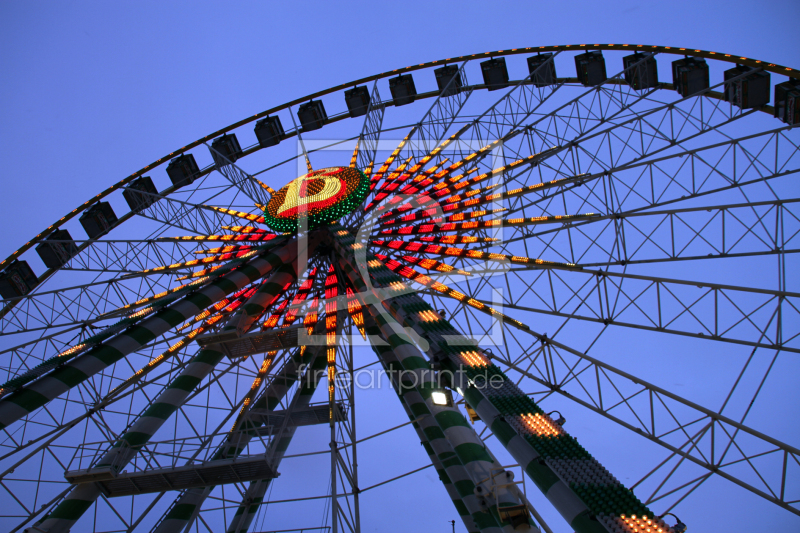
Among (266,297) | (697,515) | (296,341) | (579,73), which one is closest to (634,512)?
(296,341)

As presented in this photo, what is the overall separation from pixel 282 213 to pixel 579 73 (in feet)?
45.6

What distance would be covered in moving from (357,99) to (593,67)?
10.4 meters

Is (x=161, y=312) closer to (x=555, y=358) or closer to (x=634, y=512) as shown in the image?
(x=555, y=358)

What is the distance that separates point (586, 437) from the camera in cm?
12025

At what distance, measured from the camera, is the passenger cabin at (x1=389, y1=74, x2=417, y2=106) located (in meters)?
26.0

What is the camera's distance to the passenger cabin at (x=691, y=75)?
20.2 metres

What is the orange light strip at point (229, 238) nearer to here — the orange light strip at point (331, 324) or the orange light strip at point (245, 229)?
the orange light strip at point (245, 229)

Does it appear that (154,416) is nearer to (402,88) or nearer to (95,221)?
(95,221)

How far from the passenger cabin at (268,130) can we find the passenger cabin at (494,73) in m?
9.82

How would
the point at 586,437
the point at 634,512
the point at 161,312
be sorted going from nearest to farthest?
the point at 634,512 → the point at 161,312 → the point at 586,437

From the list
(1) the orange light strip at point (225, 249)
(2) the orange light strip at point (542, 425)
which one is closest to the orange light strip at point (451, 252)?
(1) the orange light strip at point (225, 249)

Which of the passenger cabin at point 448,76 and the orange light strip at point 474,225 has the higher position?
the passenger cabin at point 448,76

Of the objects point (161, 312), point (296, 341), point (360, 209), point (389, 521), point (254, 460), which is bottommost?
point (254, 460)

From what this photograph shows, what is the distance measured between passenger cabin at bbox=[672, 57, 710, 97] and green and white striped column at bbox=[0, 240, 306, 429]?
15513mm
